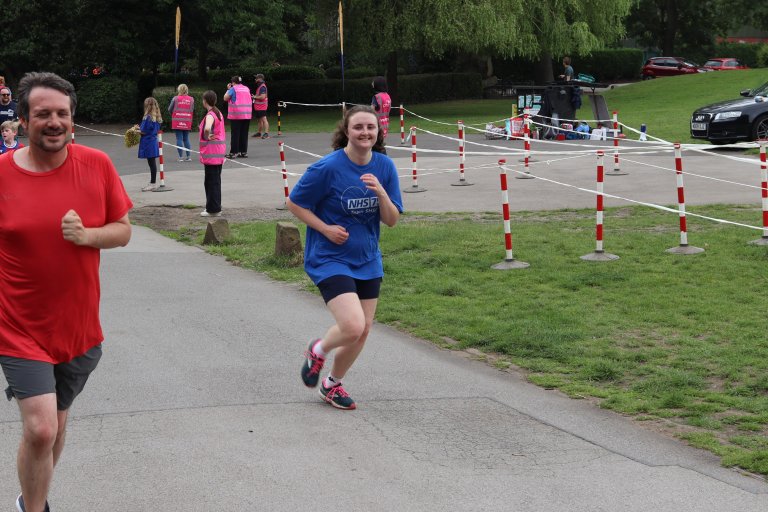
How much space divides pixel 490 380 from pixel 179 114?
1798 cm

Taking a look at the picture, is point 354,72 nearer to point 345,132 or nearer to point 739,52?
point 739,52

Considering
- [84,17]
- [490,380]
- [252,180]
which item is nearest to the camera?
[490,380]

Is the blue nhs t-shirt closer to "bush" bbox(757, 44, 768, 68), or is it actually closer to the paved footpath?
the paved footpath

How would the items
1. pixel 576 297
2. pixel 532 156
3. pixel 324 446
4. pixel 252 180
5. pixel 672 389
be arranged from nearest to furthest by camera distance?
pixel 324 446 < pixel 672 389 < pixel 576 297 < pixel 252 180 < pixel 532 156

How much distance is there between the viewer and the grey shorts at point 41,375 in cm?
442

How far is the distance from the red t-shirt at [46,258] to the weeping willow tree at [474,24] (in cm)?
3223

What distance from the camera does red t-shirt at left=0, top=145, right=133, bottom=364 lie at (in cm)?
439

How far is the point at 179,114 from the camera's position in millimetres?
24531

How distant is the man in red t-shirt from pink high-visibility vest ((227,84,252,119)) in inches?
800

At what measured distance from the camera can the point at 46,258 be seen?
4.43m

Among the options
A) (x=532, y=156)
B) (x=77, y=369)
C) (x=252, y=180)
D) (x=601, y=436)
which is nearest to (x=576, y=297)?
(x=601, y=436)

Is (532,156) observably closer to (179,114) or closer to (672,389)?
(179,114)

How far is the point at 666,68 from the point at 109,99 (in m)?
37.2

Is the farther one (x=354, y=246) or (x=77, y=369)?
(x=354, y=246)
